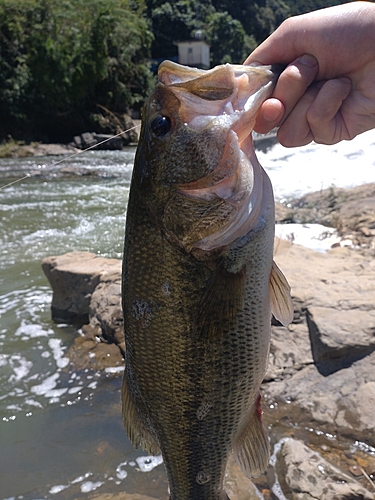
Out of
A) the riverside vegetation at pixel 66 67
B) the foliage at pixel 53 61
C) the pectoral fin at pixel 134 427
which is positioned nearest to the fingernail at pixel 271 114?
the pectoral fin at pixel 134 427

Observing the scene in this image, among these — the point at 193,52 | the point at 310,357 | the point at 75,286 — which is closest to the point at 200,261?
the point at 310,357

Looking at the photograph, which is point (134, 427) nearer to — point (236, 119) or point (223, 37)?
point (236, 119)

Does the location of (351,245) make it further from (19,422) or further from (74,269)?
(19,422)

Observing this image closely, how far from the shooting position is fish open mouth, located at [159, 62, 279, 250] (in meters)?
1.58

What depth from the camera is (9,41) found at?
26062mm

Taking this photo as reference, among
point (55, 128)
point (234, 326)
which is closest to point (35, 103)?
point (55, 128)

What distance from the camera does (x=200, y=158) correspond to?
1620mm

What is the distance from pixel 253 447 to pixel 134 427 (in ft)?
1.78

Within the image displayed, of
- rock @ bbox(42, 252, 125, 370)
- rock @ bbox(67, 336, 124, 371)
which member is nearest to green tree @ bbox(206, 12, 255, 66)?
rock @ bbox(42, 252, 125, 370)

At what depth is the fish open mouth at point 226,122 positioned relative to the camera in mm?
1581

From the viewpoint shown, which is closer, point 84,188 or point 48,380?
point 48,380

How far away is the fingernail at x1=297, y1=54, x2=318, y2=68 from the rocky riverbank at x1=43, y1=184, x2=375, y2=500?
2.40 metres

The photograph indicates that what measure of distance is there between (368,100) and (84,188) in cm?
1253

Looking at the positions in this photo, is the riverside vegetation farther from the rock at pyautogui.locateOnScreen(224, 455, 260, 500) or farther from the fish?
the fish
